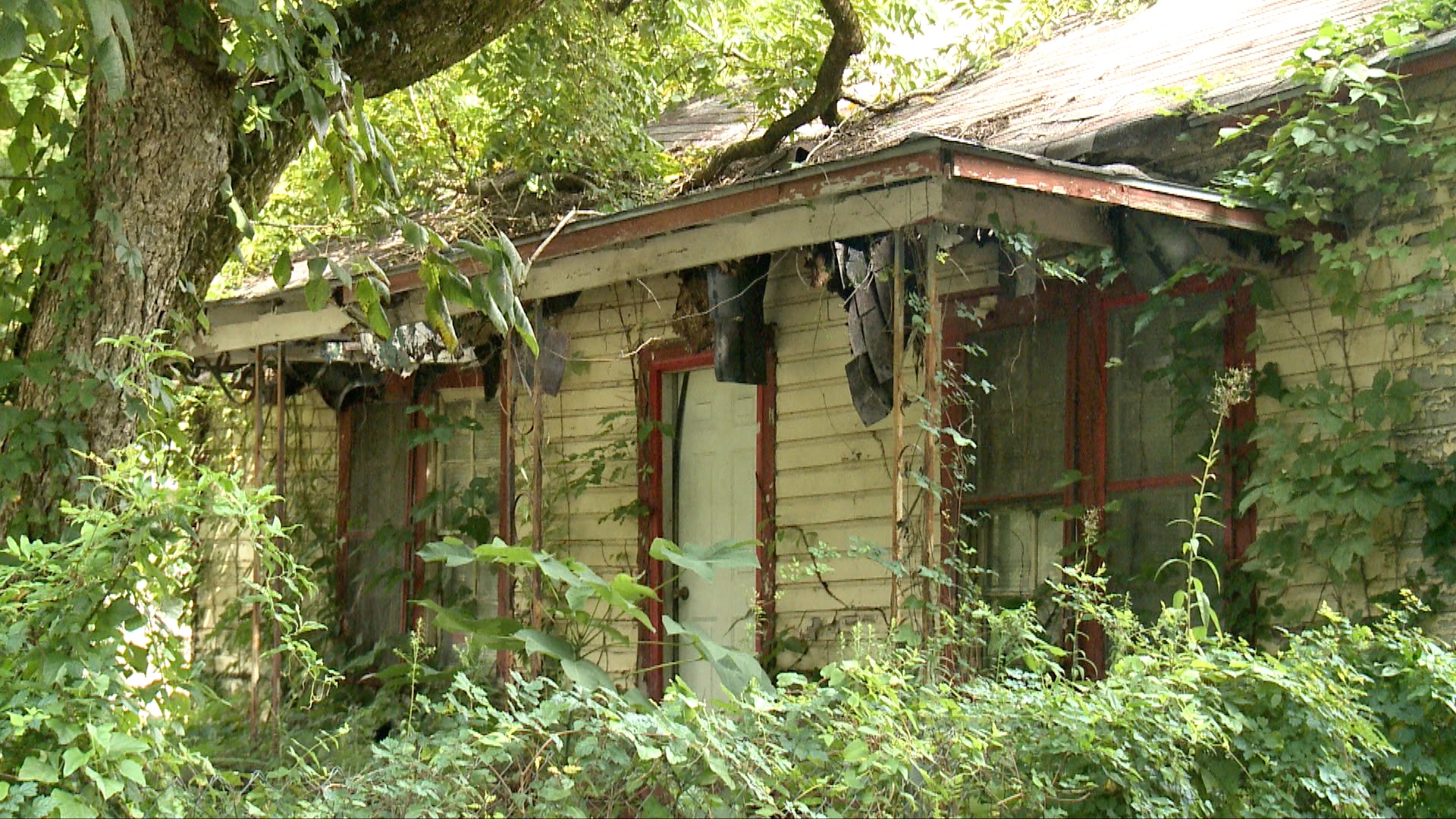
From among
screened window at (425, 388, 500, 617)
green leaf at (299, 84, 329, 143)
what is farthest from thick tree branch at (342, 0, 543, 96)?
screened window at (425, 388, 500, 617)

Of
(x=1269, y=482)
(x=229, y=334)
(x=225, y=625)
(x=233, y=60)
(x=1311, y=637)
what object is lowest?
(x=225, y=625)

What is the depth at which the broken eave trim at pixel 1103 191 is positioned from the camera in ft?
19.8

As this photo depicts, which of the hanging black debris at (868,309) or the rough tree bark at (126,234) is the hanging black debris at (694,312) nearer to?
the hanging black debris at (868,309)

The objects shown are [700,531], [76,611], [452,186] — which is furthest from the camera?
[452,186]

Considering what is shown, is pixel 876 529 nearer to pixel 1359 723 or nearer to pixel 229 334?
pixel 1359 723

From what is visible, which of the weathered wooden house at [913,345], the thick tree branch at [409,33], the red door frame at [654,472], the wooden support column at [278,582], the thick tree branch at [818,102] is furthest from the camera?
the thick tree branch at [818,102]

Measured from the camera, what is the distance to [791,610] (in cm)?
868

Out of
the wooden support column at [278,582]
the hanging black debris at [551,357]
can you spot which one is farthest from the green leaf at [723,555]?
the hanging black debris at [551,357]

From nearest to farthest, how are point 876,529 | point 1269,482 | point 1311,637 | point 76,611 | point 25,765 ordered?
point 25,765, point 76,611, point 1311,637, point 1269,482, point 876,529

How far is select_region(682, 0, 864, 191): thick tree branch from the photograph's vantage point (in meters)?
10.4

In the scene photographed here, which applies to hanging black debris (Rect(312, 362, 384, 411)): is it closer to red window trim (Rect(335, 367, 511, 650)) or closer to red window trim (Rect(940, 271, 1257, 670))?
red window trim (Rect(335, 367, 511, 650))

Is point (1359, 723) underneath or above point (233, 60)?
underneath

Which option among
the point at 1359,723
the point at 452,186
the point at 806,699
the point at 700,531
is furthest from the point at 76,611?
the point at 452,186

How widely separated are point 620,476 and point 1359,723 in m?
5.60
